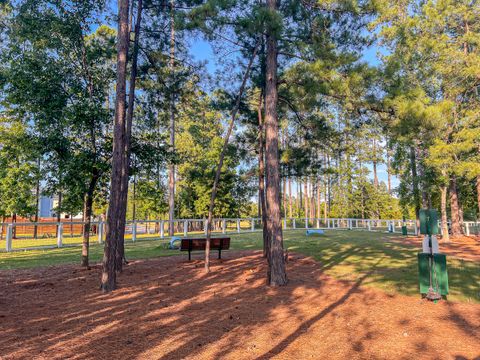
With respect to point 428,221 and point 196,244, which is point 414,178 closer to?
point 428,221

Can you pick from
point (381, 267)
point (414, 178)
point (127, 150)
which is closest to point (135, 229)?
point (127, 150)

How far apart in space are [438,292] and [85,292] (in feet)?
23.7

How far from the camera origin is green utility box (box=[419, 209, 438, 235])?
20.5 feet

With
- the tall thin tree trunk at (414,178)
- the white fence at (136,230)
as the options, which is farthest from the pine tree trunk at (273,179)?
the tall thin tree trunk at (414,178)

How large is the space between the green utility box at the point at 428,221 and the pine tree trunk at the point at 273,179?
297 cm

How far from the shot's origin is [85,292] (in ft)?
22.2

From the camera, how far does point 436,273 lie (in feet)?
20.5

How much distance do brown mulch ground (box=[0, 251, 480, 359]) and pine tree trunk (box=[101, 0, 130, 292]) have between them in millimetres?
500

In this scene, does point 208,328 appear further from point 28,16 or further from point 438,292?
point 28,16

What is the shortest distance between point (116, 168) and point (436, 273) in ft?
23.0

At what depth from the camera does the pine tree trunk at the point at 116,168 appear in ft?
22.7

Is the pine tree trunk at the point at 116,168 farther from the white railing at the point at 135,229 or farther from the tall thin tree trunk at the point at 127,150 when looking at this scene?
the white railing at the point at 135,229

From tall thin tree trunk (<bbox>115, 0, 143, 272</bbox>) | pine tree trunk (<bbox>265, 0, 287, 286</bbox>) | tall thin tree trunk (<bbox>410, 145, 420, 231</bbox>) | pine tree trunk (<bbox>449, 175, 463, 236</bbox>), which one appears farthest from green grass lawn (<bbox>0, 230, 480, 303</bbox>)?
pine tree trunk (<bbox>449, 175, 463, 236</bbox>)

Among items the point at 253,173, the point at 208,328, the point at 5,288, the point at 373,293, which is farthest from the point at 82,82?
the point at 373,293
